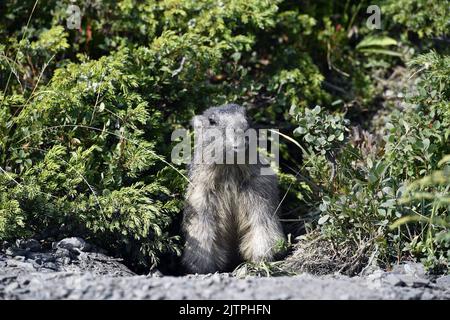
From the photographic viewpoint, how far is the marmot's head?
7.49 m

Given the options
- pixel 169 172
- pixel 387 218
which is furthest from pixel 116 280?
pixel 387 218

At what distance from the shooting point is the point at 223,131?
7.61 meters

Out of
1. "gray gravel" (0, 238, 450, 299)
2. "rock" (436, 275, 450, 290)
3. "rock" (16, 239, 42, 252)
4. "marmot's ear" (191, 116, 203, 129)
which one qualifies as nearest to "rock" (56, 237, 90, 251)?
"rock" (16, 239, 42, 252)

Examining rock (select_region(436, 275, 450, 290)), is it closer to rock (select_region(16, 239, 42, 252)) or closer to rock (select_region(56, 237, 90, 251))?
rock (select_region(56, 237, 90, 251))

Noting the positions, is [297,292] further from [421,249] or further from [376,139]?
[376,139]

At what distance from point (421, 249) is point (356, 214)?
706mm

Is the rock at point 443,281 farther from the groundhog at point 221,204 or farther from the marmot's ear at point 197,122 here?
the marmot's ear at point 197,122

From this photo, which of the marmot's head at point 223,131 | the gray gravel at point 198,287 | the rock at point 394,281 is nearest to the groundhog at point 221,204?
the marmot's head at point 223,131

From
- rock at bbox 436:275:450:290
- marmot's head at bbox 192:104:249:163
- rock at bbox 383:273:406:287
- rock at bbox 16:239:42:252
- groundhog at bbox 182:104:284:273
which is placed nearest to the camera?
rock at bbox 383:273:406:287

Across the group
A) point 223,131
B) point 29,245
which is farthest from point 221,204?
point 29,245

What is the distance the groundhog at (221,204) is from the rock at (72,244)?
114 cm

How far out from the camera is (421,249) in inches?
279

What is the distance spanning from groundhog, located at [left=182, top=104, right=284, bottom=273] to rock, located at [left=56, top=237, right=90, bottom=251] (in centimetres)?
114

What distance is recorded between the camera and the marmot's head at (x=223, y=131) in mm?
7488
